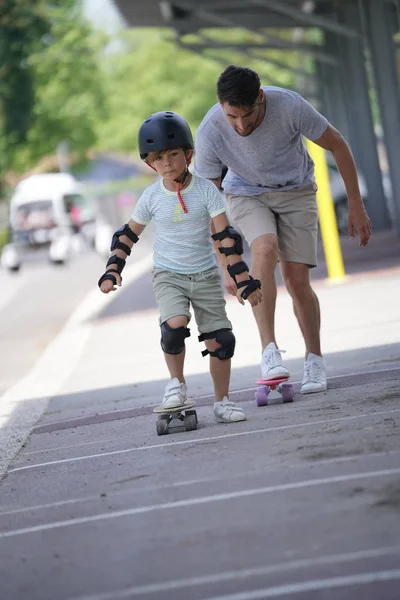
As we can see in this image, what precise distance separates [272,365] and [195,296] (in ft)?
2.34

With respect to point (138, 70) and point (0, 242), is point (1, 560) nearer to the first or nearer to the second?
point (0, 242)

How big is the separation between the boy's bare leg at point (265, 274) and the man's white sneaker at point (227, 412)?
585 mm

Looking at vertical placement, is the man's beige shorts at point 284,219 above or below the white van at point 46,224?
below

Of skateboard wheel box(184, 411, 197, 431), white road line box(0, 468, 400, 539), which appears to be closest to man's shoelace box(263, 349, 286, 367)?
skateboard wheel box(184, 411, 197, 431)

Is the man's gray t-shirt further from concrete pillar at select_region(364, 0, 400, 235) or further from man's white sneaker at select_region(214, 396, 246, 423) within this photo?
concrete pillar at select_region(364, 0, 400, 235)

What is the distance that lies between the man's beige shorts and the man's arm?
11.9 inches

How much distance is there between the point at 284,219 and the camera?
7938mm

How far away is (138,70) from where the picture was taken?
308ft

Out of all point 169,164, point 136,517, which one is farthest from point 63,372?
point 136,517

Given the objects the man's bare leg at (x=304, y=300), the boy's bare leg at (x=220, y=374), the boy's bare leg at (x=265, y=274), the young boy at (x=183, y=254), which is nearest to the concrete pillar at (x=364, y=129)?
the man's bare leg at (x=304, y=300)

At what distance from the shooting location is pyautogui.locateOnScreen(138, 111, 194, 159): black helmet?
6.97 meters

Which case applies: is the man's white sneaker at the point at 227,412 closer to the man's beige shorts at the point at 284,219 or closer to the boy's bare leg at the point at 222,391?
the boy's bare leg at the point at 222,391

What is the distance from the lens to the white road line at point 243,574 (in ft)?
13.8

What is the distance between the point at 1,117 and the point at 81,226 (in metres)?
20.2
